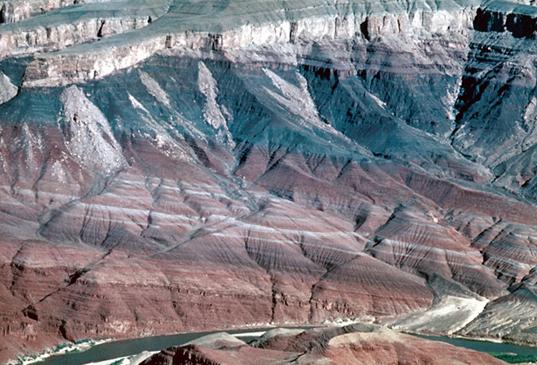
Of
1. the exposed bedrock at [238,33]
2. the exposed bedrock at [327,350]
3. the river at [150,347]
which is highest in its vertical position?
the exposed bedrock at [327,350]

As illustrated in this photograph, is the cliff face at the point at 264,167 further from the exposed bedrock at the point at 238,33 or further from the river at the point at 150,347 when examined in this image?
the river at the point at 150,347

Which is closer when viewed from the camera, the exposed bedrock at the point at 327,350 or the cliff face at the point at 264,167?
the exposed bedrock at the point at 327,350

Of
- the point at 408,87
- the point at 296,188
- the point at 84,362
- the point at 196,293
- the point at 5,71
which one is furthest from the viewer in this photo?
the point at 408,87

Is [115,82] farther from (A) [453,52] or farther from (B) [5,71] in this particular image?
(A) [453,52]

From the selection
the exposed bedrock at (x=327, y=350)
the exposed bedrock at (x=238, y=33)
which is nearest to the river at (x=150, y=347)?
the exposed bedrock at (x=327, y=350)

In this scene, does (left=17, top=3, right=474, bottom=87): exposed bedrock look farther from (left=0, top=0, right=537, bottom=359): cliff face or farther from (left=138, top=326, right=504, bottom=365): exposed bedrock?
(left=138, top=326, right=504, bottom=365): exposed bedrock

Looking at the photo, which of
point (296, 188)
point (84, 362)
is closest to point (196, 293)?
point (84, 362)

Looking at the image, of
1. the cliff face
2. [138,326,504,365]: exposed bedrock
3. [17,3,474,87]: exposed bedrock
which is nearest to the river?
the cliff face

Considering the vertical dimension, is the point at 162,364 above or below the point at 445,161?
above

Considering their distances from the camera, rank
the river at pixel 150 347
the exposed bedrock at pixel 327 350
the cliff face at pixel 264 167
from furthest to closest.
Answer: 1. the cliff face at pixel 264 167
2. the river at pixel 150 347
3. the exposed bedrock at pixel 327 350
